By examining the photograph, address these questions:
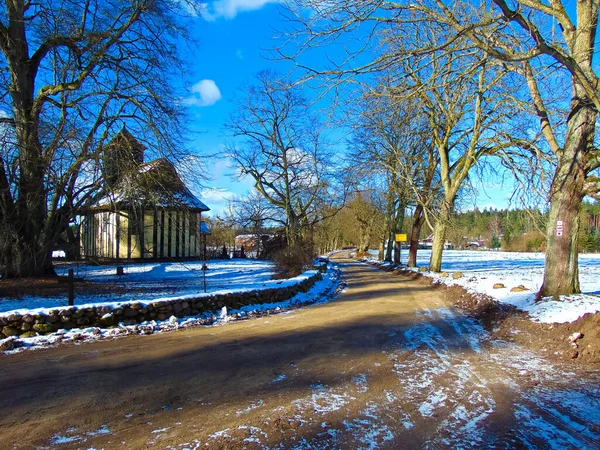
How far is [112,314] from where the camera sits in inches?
322

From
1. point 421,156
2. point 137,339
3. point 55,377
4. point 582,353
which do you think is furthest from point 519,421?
point 421,156

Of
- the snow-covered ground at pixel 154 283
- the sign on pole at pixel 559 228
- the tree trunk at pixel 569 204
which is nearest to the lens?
the tree trunk at pixel 569 204

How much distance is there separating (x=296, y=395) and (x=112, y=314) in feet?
17.4

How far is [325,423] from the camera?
3.77m

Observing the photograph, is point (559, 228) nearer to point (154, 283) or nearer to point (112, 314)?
point (112, 314)

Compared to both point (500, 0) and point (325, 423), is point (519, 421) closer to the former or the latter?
point (325, 423)

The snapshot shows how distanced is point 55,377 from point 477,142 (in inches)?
670

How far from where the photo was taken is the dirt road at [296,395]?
3543 millimetres

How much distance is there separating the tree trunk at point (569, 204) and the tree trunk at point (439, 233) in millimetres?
9750

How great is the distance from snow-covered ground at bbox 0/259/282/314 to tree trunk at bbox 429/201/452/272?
863cm

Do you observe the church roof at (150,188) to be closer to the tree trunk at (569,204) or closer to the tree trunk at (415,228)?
the tree trunk at (569,204)

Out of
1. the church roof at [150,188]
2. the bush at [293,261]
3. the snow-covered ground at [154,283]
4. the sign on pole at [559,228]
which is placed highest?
the church roof at [150,188]

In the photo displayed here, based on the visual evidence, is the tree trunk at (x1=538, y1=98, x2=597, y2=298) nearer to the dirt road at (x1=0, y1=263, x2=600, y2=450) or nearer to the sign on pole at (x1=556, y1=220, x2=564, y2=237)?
the sign on pole at (x1=556, y1=220, x2=564, y2=237)

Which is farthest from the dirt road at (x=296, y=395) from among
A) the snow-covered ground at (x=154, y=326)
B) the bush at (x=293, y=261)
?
the bush at (x=293, y=261)
